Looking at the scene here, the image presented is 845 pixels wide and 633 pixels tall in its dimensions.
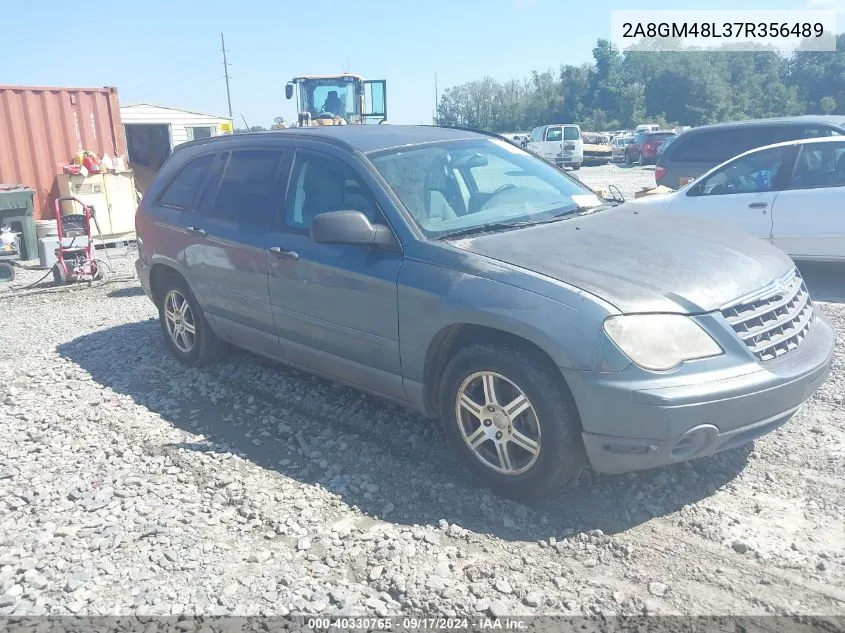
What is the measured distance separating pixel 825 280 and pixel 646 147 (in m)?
28.0

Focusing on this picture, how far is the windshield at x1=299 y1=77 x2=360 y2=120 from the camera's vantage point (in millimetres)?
18156

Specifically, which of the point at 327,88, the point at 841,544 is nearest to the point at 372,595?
the point at 841,544

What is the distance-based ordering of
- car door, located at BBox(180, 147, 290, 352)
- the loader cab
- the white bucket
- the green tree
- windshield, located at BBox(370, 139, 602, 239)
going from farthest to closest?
the green tree
the loader cab
the white bucket
car door, located at BBox(180, 147, 290, 352)
windshield, located at BBox(370, 139, 602, 239)

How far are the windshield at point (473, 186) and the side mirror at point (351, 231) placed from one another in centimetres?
20

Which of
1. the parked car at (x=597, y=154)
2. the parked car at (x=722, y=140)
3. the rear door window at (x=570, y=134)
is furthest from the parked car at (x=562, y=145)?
the parked car at (x=722, y=140)

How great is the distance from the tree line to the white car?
182 ft

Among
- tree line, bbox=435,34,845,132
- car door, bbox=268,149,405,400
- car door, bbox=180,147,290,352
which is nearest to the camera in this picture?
car door, bbox=268,149,405,400

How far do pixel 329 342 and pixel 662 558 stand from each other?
2201 millimetres

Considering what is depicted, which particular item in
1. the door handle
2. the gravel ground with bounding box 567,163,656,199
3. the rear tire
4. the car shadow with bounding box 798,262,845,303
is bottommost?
the gravel ground with bounding box 567,163,656,199

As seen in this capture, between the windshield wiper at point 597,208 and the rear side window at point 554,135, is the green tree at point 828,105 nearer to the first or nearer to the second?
the rear side window at point 554,135

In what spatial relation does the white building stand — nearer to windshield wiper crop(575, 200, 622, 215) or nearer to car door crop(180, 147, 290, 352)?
car door crop(180, 147, 290, 352)

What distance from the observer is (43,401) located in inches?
212

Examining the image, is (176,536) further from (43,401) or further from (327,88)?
(327,88)

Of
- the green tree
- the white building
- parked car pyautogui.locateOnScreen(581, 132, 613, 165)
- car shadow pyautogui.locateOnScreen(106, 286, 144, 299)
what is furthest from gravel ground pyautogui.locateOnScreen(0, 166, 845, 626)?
Result: the green tree
